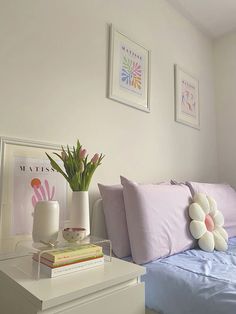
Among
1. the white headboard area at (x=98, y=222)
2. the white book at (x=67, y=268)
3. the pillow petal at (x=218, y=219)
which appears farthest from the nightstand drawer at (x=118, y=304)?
the pillow petal at (x=218, y=219)

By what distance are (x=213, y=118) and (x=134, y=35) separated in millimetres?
1297

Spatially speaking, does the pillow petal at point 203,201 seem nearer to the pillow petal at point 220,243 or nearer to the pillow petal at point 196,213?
the pillow petal at point 196,213

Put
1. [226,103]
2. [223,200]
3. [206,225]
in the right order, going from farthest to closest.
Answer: [226,103] → [223,200] → [206,225]

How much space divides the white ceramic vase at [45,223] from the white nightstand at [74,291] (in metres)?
0.11

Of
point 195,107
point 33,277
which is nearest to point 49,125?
point 33,277

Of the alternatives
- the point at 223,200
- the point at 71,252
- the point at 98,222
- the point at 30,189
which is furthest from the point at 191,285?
the point at 223,200

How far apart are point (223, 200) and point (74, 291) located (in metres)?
1.47

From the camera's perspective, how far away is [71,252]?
3.14 ft

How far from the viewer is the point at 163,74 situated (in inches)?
85.0

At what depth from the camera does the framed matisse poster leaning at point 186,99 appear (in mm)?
2268

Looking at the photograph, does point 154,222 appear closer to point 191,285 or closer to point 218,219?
point 191,285

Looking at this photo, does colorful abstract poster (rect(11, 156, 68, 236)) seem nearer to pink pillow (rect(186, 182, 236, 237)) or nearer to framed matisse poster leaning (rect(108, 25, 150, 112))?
framed matisse poster leaning (rect(108, 25, 150, 112))

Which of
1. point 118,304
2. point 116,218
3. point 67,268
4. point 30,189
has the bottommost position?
point 118,304

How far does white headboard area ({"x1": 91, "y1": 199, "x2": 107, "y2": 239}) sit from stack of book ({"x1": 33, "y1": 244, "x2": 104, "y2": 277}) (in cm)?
42
